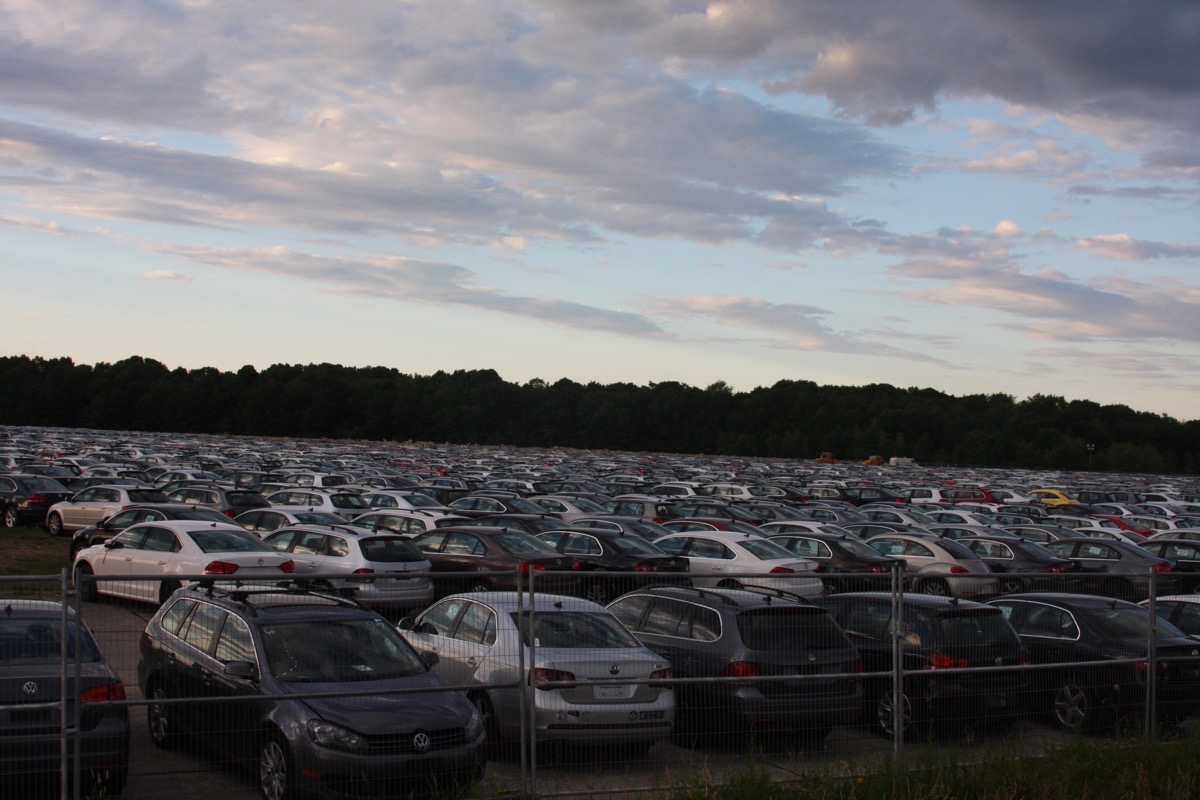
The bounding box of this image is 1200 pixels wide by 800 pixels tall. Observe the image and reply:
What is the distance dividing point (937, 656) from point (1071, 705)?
140 centimetres

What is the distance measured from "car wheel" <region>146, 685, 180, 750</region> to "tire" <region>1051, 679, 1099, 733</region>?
7883 mm

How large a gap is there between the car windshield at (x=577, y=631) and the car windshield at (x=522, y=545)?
9.38 metres

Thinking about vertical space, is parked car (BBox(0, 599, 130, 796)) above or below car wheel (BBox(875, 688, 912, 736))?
above

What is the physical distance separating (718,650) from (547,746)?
2.30m

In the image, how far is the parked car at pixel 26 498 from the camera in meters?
30.3

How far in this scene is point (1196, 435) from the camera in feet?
487

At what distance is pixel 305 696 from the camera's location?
A: 8117 millimetres

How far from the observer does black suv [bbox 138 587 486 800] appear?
8.12m

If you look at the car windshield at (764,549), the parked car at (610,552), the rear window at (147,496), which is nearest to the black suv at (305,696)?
the parked car at (610,552)

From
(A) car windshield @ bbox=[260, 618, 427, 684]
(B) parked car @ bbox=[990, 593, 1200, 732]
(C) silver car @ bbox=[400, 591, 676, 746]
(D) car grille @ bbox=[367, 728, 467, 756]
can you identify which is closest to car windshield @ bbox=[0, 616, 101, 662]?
(A) car windshield @ bbox=[260, 618, 427, 684]

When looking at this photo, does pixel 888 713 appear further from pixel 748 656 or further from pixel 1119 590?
pixel 1119 590

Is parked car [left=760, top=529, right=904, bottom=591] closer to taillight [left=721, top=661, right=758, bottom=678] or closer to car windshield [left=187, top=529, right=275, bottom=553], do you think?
car windshield [left=187, top=529, right=275, bottom=553]

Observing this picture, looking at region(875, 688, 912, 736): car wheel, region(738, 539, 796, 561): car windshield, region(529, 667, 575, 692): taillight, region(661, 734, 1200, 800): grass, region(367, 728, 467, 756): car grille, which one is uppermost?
region(529, 667, 575, 692): taillight

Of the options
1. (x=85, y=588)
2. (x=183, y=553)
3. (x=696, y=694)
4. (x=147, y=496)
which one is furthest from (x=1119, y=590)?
(x=147, y=496)
